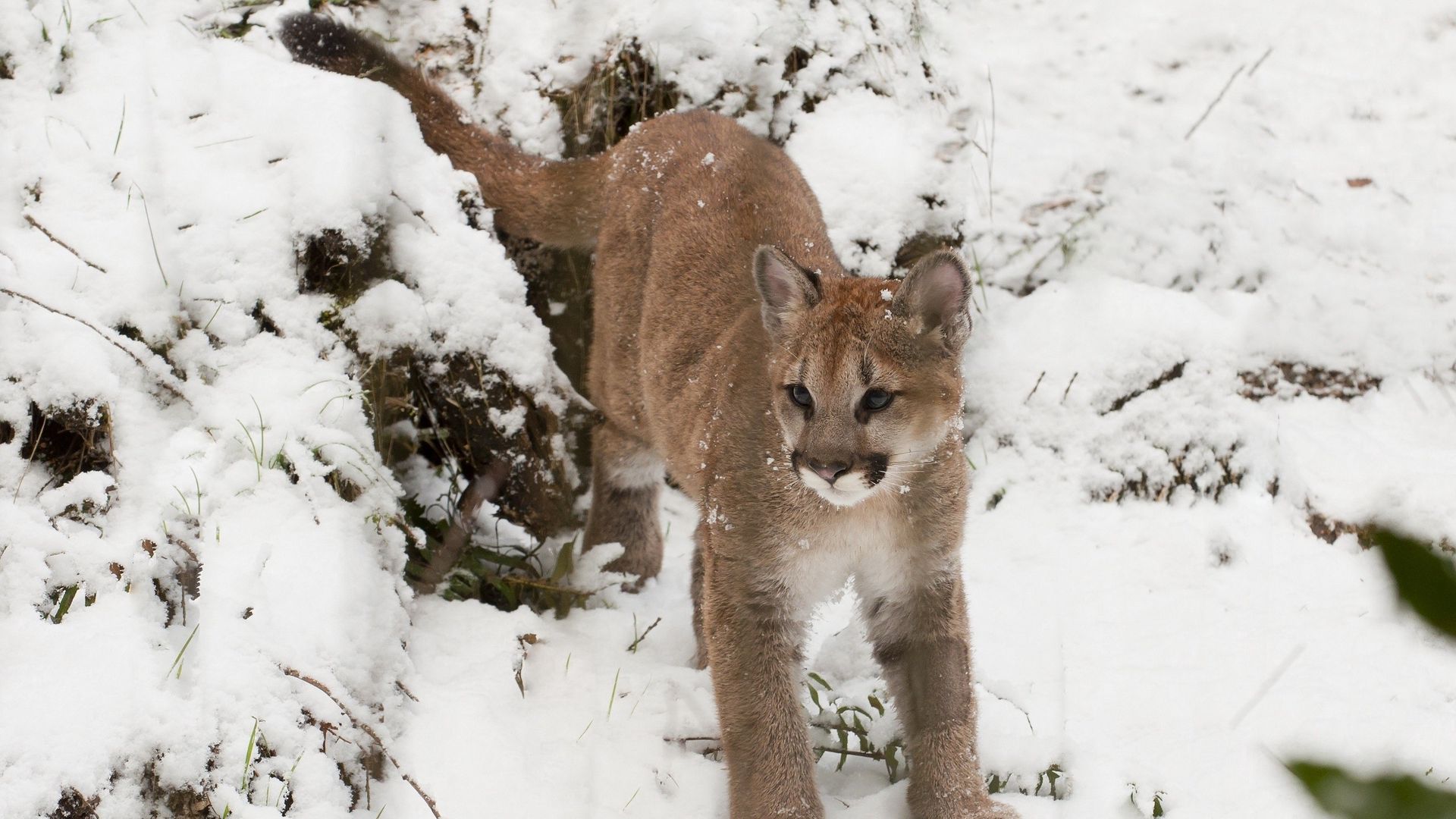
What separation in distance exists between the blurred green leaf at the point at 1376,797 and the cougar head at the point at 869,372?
2.23m

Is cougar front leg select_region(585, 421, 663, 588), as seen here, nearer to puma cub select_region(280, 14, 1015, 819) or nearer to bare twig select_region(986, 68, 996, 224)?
puma cub select_region(280, 14, 1015, 819)

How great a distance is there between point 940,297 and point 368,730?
1.87 meters

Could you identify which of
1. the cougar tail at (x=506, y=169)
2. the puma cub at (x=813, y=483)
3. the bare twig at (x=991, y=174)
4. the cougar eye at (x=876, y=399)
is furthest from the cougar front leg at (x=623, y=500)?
the bare twig at (x=991, y=174)

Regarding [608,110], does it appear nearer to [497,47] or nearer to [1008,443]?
[497,47]

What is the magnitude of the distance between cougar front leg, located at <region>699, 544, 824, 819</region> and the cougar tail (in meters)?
1.66

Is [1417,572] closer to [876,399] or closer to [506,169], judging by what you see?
[876,399]

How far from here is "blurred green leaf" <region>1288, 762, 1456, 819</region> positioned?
2.06 ft

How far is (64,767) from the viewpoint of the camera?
2.53 metres

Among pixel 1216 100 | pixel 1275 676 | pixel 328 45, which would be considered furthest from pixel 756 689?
pixel 1216 100

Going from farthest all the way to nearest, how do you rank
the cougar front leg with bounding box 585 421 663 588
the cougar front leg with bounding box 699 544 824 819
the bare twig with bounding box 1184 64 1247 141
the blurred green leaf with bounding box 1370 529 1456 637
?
the bare twig with bounding box 1184 64 1247 141
the cougar front leg with bounding box 585 421 663 588
the cougar front leg with bounding box 699 544 824 819
the blurred green leaf with bounding box 1370 529 1456 637

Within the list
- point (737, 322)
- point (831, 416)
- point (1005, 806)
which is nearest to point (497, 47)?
point (737, 322)

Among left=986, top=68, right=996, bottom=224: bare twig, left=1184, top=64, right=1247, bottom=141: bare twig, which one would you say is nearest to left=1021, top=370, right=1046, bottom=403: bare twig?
left=986, top=68, right=996, bottom=224: bare twig

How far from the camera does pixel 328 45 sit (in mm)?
4125

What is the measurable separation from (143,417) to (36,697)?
906 millimetres
